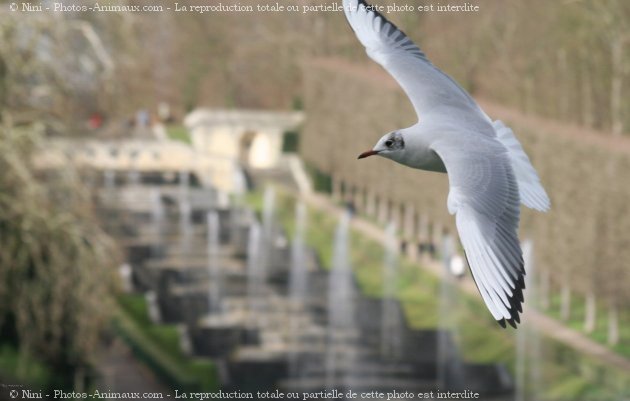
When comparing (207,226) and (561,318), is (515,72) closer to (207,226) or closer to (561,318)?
(207,226)

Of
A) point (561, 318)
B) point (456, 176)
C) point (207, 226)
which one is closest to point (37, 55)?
point (561, 318)

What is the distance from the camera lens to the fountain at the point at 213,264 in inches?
1327

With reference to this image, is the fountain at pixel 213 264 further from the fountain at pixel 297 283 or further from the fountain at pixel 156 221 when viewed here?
the fountain at pixel 297 283

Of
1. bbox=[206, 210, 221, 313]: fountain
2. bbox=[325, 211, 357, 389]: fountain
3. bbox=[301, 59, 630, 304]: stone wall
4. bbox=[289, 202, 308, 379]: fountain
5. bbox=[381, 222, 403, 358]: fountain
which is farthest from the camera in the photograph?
bbox=[206, 210, 221, 313]: fountain

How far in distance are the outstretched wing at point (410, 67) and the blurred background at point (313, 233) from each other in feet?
42.1

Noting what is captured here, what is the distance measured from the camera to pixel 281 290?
3672 centimetres

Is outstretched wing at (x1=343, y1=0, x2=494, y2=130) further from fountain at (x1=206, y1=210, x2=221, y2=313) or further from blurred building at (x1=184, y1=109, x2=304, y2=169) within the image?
blurred building at (x1=184, y1=109, x2=304, y2=169)

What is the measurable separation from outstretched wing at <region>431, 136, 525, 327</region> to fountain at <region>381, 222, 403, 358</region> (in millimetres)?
22029

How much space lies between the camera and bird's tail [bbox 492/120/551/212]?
24.2 feet

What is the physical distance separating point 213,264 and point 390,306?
621 cm

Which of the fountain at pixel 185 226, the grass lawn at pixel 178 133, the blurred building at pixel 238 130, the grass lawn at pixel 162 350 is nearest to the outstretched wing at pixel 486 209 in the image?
the grass lawn at pixel 162 350

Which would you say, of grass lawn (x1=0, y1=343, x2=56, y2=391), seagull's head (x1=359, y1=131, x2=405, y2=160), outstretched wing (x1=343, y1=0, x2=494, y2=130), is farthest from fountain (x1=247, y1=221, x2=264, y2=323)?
seagull's head (x1=359, y1=131, x2=405, y2=160)

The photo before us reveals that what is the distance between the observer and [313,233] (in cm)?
4666

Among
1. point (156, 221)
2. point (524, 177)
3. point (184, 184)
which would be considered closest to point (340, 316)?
point (156, 221)
